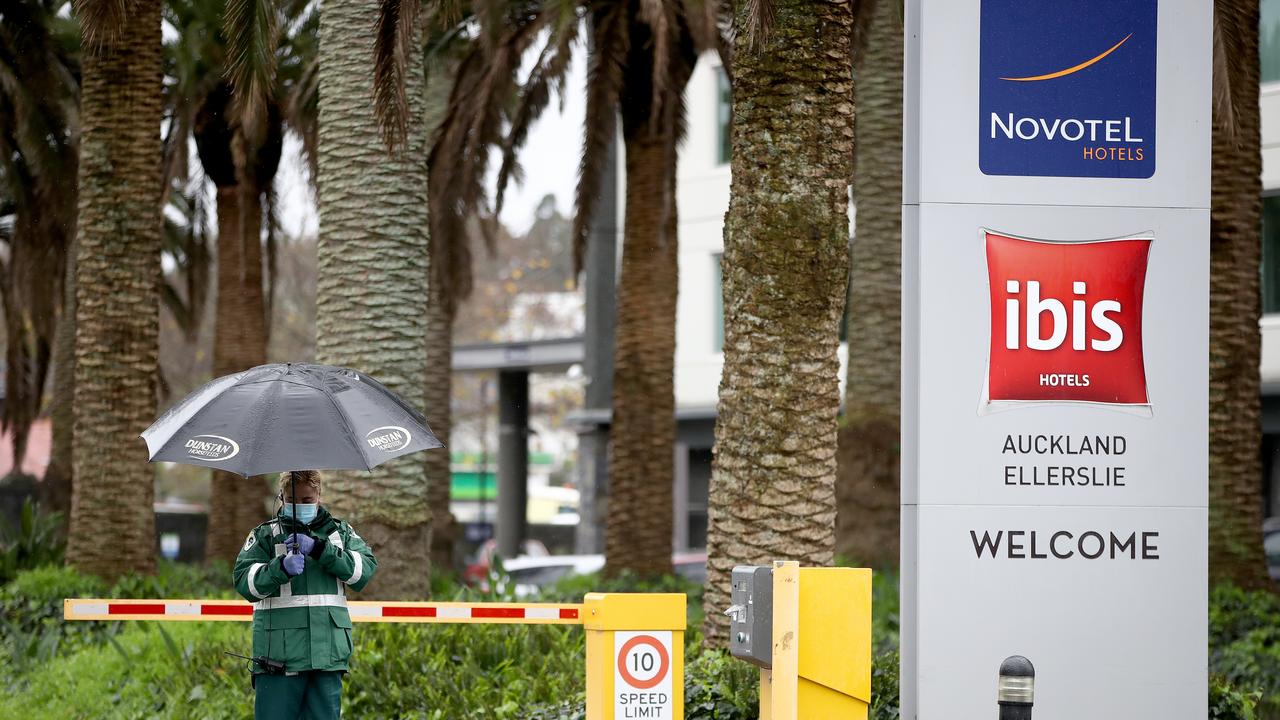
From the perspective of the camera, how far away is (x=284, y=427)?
6.33 metres

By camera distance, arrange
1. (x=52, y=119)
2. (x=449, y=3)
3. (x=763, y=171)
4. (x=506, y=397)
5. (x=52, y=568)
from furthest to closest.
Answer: (x=506, y=397) → (x=52, y=119) → (x=52, y=568) → (x=449, y=3) → (x=763, y=171)

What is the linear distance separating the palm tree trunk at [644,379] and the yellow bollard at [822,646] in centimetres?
909

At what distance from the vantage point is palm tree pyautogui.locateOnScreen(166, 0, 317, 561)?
17.3 meters

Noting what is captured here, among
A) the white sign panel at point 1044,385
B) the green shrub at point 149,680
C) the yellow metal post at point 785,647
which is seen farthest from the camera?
the green shrub at point 149,680

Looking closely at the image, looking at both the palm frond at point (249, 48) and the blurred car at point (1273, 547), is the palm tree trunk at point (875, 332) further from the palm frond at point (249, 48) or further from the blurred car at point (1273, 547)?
the blurred car at point (1273, 547)

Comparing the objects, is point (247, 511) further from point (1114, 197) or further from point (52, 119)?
point (1114, 197)

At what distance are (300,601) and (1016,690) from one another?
3022 millimetres

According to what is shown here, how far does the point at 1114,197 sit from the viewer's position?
6.43m

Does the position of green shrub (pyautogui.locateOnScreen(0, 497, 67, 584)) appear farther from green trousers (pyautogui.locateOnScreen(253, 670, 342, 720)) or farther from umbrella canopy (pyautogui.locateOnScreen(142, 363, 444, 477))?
umbrella canopy (pyautogui.locateOnScreen(142, 363, 444, 477))

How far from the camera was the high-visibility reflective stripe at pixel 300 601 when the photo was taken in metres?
6.55

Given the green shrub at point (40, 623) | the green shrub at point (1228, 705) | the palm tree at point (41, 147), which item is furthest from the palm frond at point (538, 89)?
the green shrub at point (1228, 705)

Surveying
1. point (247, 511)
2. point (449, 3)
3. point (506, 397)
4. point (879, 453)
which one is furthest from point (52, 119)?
point (506, 397)

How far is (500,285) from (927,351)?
4829cm

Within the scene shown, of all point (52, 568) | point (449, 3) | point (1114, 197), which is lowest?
point (52, 568)
